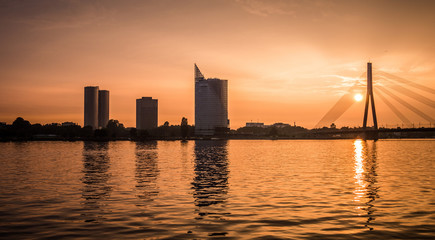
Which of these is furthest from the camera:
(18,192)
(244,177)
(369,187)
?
(244,177)

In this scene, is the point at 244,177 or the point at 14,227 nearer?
the point at 14,227

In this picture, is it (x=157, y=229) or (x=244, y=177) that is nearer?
(x=157, y=229)

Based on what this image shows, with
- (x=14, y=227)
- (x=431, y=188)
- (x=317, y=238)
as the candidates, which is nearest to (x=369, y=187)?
(x=431, y=188)

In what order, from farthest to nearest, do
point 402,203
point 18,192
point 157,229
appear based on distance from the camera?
1. point 18,192
2. point 402,203
3. point 157,229

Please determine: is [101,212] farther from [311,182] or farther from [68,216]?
[311,182]

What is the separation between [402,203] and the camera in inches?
939

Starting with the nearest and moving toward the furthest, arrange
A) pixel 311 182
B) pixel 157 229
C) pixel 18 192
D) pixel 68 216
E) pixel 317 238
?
1. pixel 317 238
2. pixel 157 229
3. pixel 68 216
4. pixel 18 192
5. pixel 311 182

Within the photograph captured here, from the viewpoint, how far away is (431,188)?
30.4 metres

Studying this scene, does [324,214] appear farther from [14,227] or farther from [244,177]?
[244,177]

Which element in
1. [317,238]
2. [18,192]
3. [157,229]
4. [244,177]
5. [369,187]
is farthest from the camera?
[244,177]

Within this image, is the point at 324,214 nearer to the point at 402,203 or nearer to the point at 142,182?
the point at 402,203

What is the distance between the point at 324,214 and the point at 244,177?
1875 cm

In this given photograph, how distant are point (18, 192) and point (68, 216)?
1158 cm

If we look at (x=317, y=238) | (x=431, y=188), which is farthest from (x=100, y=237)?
(x=431, y=188)
